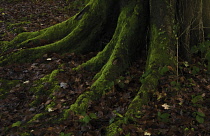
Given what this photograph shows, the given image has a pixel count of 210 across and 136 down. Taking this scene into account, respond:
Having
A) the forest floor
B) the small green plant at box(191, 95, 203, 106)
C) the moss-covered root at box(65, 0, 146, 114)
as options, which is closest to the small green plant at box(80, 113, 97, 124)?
the forest floor

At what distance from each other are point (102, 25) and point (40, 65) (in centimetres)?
165

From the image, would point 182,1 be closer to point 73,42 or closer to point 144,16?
point 144,16

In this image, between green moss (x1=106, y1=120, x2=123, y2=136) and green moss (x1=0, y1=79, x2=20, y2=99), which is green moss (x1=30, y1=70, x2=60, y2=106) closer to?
green moss (x1=0, y1=79, x2=20, y2=99)

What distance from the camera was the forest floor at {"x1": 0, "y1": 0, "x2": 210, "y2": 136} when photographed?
3.01m

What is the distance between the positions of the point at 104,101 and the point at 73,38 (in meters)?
2.18

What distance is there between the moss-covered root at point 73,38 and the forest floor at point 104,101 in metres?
0.22

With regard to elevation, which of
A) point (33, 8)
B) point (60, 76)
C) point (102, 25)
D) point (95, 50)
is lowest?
point (60, 76)

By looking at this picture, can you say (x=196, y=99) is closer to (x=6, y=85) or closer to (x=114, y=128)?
(x=114, y=128)

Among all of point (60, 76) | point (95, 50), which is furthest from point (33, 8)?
point (60, 76)

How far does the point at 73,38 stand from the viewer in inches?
207

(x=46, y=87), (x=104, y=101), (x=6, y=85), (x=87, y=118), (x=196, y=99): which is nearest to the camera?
(x=87, y=118)

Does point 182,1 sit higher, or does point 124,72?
point 182,1

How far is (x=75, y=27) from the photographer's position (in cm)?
547

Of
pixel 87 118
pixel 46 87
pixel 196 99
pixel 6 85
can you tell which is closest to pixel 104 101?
pixel 87 118
